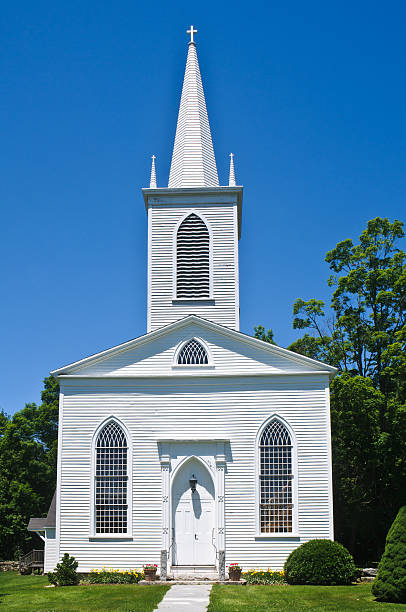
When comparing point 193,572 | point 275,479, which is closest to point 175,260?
point 275,479

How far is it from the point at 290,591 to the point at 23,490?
25.3 meters

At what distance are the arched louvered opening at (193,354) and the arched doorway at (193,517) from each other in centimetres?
320

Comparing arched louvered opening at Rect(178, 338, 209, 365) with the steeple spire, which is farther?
the steeple spire

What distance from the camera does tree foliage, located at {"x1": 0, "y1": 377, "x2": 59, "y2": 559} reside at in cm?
3953

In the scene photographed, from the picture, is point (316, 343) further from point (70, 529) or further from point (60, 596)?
point (60, 596)

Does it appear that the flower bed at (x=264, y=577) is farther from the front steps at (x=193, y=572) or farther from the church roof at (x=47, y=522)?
the church roof at (x=47, y=522)

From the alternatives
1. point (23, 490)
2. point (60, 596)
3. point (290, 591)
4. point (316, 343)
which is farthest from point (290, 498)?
point (23, 490)

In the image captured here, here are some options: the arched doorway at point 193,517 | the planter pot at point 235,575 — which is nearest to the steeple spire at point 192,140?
the arched doorway at point 193,517

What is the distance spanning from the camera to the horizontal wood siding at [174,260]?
2734 centimetres

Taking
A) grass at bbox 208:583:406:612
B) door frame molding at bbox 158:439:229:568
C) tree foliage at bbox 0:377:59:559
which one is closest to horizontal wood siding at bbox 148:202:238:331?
door frame molding at bbox 158:439:229:568

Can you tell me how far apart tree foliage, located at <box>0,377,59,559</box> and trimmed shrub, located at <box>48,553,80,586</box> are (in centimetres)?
1452

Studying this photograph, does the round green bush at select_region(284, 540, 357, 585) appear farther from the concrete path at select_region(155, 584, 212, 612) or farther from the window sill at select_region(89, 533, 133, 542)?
the window sill at select_region(89, 533, 133, 542)

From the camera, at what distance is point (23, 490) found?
41.3 m

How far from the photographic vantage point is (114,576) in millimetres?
22328
